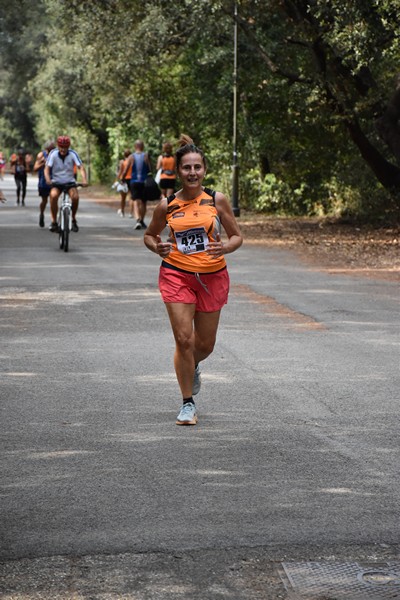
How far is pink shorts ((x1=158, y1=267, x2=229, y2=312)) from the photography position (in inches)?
280

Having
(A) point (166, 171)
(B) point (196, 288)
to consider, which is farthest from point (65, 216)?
(B) point (196, 288)

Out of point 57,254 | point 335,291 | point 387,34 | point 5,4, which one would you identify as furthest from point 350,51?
point 5,4

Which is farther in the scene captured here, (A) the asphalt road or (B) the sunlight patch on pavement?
(B) the sunlight patch on pavement

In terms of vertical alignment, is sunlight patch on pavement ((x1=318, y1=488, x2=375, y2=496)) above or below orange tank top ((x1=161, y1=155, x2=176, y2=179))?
below

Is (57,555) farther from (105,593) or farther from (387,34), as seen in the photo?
(387,34)

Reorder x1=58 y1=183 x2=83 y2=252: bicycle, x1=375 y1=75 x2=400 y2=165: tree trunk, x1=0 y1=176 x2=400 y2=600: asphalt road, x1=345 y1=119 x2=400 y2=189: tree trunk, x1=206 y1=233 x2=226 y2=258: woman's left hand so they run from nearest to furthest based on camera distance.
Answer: x1=0 y1=176 x2=400 y2=600: asphalt road < x1=206 y1=233 x2=226 y2=258: woman's left hand < x1=58 y1=183 x2=83 y2=252: bicycle < x1=375 y1=75 x2=400 y2=165: tree trunk < x1=345 y1=119 x2=400 y2=189: tree trunk

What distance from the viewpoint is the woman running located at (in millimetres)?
7027

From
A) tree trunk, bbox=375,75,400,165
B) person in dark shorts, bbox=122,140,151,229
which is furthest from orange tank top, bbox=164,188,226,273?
person in dark shorts, bbox=122,140,151,229

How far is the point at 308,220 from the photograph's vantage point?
29.2 metres

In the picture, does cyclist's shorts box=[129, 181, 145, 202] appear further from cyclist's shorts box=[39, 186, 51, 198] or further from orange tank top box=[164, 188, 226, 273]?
orange tank top box=[164, 188, 226, 273]

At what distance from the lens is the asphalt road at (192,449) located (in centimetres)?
456

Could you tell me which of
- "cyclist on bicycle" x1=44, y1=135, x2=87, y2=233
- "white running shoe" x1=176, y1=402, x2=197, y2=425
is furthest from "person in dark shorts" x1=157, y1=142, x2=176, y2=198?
"white running shoe" x1=176, y1=402, x2=197, y2=425

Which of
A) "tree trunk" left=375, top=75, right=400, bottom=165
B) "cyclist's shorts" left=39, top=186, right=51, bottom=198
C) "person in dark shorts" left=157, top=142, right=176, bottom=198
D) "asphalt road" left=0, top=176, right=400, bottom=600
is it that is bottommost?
"asphalt road" left=0, top=176, right=400, bottom=600

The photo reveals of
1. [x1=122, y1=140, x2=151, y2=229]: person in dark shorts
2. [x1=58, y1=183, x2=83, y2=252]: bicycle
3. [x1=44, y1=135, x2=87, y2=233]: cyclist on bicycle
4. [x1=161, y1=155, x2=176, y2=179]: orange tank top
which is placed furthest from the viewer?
[x1=161, y1=155, x2=176, y2=179]: orange tank top
